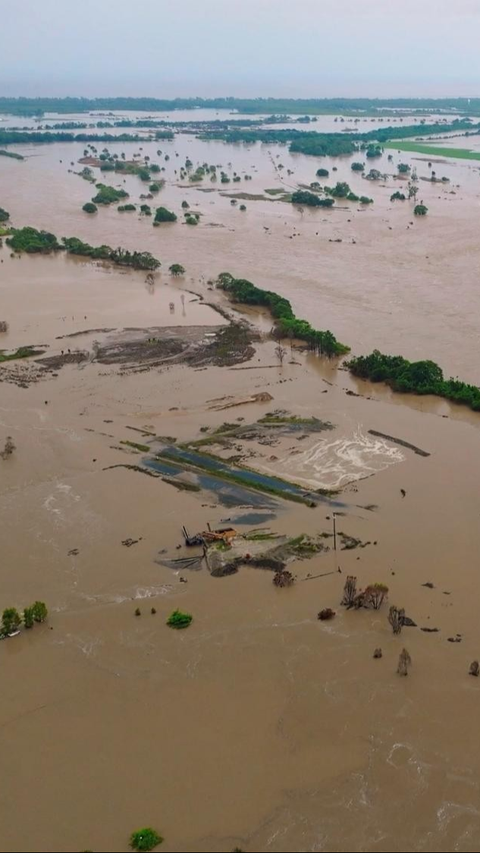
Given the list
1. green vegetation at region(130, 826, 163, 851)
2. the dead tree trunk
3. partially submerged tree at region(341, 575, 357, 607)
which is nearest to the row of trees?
green vegetation at region(130, 826, 163, 851)

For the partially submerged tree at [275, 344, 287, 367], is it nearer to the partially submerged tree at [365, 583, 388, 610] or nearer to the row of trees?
the partially submerged tree at [365, 583, 388, 610]

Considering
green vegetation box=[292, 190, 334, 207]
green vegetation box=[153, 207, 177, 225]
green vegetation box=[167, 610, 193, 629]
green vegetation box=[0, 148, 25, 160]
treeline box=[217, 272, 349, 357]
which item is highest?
green vegetation box=[0, 148, 25, 160]

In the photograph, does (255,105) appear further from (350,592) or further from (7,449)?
(350,592)

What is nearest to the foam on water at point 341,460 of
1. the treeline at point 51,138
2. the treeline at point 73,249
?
the treeline at point 73,249

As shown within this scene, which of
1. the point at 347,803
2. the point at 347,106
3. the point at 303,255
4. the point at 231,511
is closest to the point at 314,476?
the point at 231,511

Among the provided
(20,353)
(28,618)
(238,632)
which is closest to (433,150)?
(20,353)

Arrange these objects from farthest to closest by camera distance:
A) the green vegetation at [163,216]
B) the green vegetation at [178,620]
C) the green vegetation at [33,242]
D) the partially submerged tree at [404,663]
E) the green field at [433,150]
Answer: the green field at [433,150]
the green vegetation at [163,216]
the green vegetation at [33,242]
the green vegetation at [178,620]
the partially submerged tree at [404,663]

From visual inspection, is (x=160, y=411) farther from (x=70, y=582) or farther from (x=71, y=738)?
(x=71, y=738)

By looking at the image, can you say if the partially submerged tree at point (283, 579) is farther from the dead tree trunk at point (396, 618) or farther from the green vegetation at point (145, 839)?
the green vegetation at point (145, 839)
